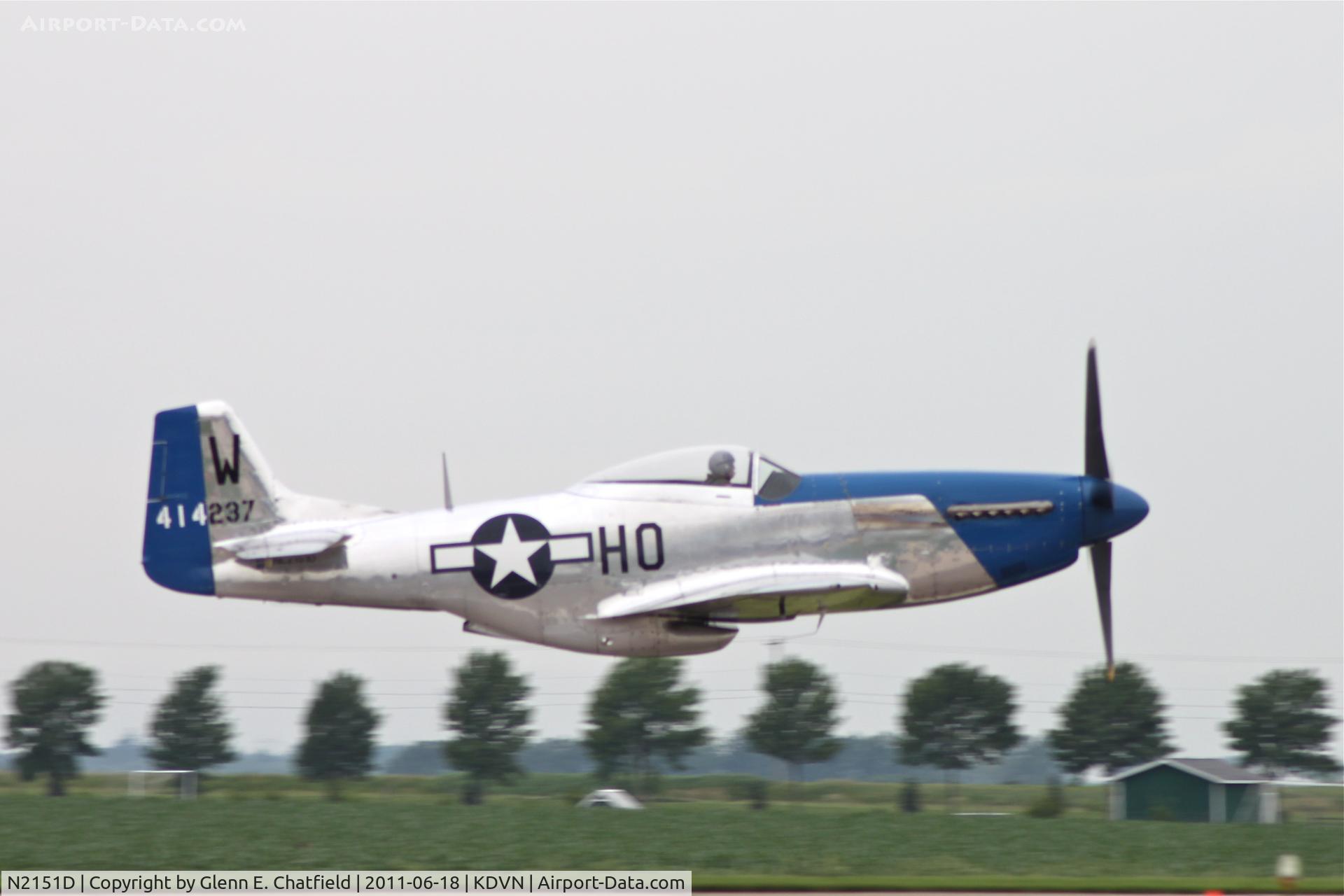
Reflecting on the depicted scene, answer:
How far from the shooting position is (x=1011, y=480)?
688 inches

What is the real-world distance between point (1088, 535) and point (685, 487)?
4.45 metres

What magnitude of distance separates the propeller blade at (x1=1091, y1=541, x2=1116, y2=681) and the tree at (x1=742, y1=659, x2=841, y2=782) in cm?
2193

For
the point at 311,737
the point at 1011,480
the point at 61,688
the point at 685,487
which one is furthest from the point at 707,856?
the point at 61,688

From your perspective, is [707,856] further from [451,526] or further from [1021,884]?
[451,526]

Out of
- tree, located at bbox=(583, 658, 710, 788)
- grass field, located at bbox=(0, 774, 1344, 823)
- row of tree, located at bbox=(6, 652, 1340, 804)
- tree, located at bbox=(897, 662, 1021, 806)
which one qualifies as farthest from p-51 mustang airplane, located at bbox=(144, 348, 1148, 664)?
tree, located at bbox=(897, 662, 1021, 806)

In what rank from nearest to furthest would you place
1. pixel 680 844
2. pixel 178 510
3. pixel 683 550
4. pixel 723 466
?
pixel 683 550, pixel 723 466, pixel 178 510, pixel 680 844

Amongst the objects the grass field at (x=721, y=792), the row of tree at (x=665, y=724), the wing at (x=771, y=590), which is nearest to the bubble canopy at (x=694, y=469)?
the wing at (x=771, y=590)

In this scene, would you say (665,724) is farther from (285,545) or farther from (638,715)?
(285,545)

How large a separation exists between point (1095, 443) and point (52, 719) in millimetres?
36335

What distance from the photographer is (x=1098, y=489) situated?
Answer: 693 inches

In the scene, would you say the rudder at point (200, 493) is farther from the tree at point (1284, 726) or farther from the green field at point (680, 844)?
the tree at point (1284, 726)

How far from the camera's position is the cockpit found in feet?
56.5

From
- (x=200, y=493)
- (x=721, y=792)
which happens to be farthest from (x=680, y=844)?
(x=721, y=792)

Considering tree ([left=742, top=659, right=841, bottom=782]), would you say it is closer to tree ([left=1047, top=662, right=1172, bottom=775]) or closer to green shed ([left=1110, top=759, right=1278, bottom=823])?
green shed ([left=1110, top=759, right=1278, bottom=823])
